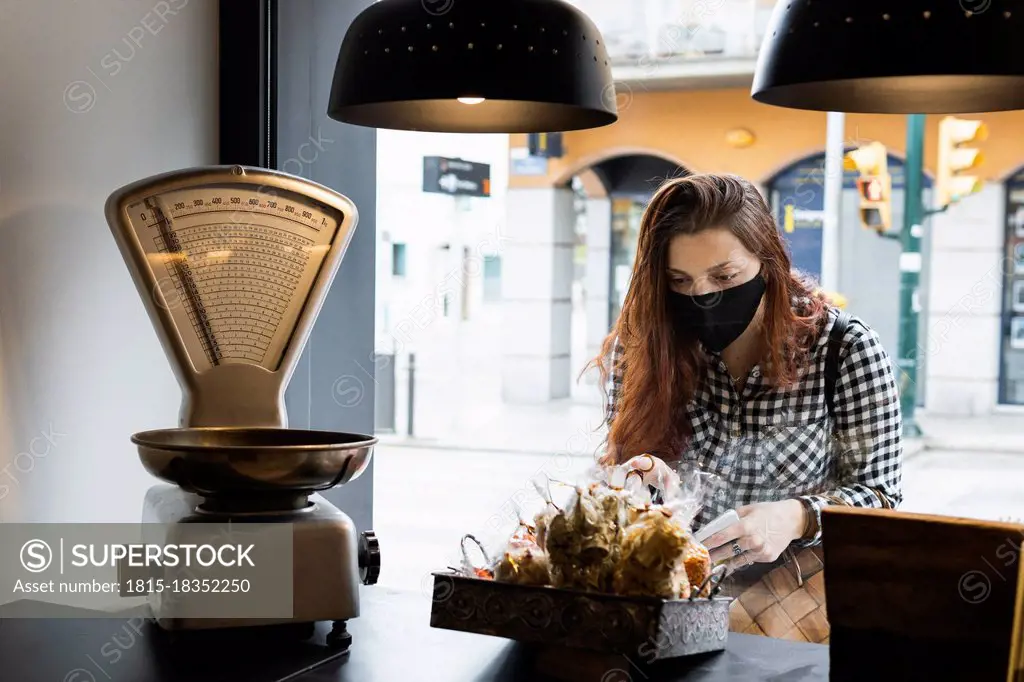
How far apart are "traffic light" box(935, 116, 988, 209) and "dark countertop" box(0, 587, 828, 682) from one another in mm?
4751

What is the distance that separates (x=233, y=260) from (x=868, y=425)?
3.56 feet

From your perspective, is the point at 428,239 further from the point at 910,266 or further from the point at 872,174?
the point at 872,174

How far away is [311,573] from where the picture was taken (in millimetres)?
1355

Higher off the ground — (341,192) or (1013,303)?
(341,192)

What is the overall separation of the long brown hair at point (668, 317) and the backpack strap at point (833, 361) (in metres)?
0.03

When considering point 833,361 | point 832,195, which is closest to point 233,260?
point 833,361

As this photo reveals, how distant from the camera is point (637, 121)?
784 centimetres

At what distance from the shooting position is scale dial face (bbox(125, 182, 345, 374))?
1.63m

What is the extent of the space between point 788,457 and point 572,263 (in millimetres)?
8542

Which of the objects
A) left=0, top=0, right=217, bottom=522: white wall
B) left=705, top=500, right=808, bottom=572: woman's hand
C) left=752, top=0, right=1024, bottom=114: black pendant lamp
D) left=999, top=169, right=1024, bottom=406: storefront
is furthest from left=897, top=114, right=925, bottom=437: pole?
left=752, top=0, right=1024, bottom=114: black pendant lamp

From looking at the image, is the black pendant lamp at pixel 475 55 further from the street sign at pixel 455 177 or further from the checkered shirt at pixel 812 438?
the street sign at pixel 455 177

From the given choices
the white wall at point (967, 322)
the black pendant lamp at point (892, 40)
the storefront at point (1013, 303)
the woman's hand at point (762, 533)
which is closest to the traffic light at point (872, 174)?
the storefront at point (1013, 303)

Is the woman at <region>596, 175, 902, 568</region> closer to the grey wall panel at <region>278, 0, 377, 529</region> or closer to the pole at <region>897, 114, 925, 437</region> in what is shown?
the grey wall panel at <region>278, 0, 377, 529</region>

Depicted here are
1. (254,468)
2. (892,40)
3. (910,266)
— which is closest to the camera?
(892,40)
